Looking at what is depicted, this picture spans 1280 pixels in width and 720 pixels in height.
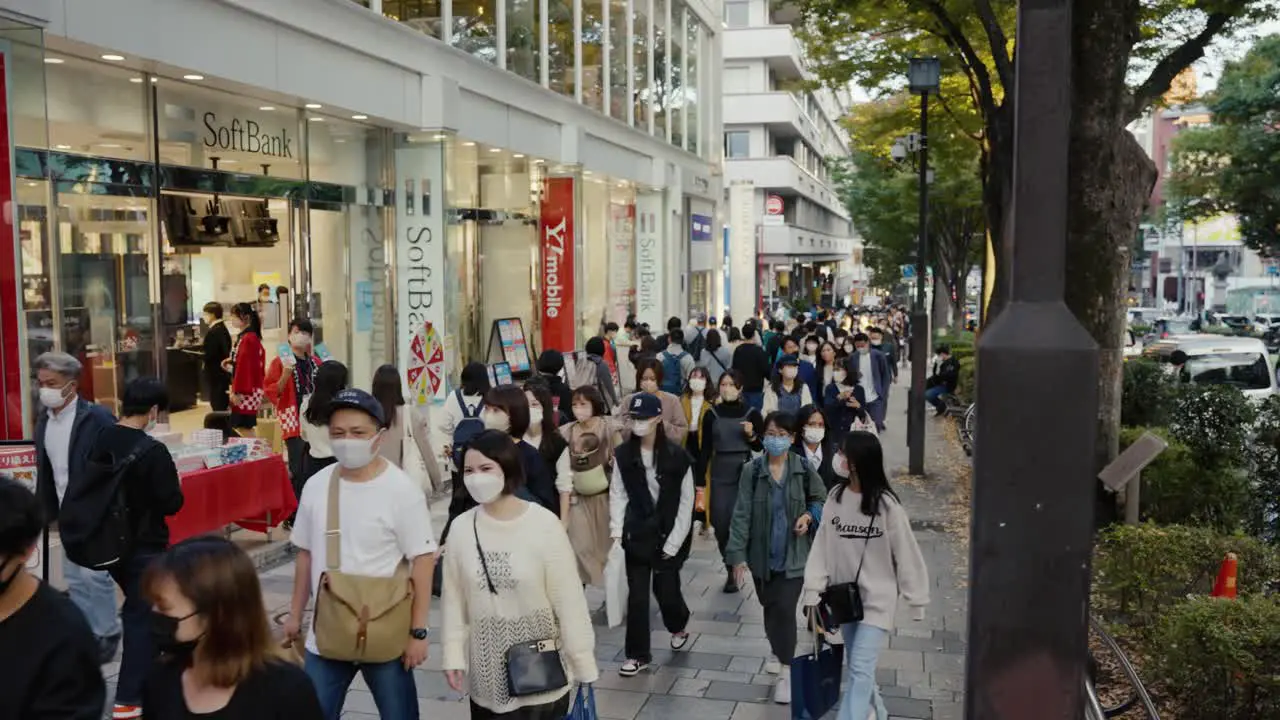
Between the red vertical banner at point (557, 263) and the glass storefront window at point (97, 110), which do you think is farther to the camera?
the red vertical banner at point (557, 263)

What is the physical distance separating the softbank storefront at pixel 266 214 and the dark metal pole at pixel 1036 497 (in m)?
7.70

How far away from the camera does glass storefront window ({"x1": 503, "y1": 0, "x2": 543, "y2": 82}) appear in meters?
18.3

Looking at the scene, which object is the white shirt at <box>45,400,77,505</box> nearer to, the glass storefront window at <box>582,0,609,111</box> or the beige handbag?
the beige handbag

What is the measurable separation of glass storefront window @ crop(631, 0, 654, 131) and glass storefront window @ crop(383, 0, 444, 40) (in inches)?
431

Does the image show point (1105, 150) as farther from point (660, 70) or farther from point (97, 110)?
point (660, 70)

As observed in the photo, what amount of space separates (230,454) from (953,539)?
6965mm

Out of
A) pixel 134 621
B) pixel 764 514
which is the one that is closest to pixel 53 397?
pixel 134 621

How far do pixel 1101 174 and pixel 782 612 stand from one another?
20.1ft

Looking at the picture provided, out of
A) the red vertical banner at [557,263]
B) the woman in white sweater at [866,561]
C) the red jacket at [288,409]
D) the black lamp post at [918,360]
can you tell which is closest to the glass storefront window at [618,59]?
the red vertical banner at [557,263]

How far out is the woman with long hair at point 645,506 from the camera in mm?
7297

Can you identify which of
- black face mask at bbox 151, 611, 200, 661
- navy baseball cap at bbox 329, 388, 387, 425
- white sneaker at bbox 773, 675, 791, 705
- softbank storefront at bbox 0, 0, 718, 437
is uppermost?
softbank storefront at bbox 0, 0, 718, 437

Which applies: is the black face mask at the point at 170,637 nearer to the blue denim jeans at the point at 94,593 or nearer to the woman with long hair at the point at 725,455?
the blue denim jeans at the point at 94,593

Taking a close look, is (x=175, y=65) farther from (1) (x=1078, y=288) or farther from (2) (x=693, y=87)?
(2) (x=693, y=87)

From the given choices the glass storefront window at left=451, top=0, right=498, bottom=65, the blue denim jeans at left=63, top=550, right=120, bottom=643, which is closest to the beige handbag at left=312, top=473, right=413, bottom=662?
the blue denim jeans at left=63, top=550, right=120, bottom=643
